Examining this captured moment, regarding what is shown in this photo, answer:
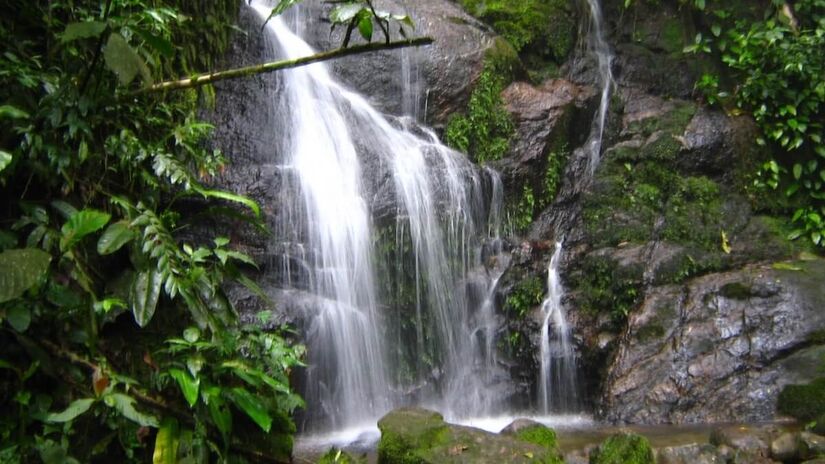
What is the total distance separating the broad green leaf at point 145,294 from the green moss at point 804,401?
198 inches

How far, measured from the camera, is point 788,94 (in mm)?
8070

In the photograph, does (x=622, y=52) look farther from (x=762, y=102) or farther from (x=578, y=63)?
(x=762, y=102)

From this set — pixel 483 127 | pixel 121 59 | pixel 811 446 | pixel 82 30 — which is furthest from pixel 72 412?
pixel 483 127

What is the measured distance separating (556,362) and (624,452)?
239cm

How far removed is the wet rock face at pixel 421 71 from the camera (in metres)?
7.99

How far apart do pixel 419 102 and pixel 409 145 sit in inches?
32.0

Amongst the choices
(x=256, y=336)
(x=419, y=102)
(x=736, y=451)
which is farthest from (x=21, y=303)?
(x=419, y=102)

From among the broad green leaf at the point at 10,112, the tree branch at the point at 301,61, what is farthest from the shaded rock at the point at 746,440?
the broad green leaf at the point at 10,112

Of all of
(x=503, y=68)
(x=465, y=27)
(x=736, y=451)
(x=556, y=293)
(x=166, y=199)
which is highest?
(x=465, y=27)

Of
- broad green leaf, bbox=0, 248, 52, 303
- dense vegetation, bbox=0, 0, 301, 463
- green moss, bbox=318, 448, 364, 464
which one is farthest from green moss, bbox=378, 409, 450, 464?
broad green leaf, bbox=0, 248, 52, 303

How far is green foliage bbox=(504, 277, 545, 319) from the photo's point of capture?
6906 millimetres

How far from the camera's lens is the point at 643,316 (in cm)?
658

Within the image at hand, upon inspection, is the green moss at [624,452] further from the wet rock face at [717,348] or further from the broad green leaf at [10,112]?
the broad green leaf at [10,112]

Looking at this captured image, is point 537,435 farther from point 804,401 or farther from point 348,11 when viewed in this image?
point 348,11
